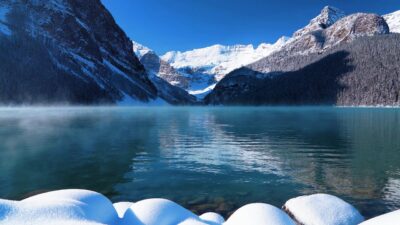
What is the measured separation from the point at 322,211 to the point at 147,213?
267 inches

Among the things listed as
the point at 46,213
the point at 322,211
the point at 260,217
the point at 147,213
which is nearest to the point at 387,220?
the point at 260,217

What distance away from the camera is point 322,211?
13.2 metres

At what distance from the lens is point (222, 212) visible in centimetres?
1717

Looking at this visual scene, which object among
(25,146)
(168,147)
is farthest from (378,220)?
(25,146)

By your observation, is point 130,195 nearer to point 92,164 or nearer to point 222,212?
point 222,212

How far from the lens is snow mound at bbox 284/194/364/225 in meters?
12.7

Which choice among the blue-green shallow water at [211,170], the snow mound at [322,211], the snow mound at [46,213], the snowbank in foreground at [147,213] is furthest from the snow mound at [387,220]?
the blue-green shallow water at [211,170]

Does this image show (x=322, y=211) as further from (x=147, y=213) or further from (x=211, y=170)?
(x=211, y=170)

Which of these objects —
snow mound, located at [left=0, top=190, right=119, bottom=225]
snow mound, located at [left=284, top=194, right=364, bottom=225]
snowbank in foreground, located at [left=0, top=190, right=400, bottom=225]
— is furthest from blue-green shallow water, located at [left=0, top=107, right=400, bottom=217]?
snow mound, located at [left=0, top=190, right=119, bottom=225]

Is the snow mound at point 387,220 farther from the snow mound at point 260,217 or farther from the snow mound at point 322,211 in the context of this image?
the snow mound at point 322,211

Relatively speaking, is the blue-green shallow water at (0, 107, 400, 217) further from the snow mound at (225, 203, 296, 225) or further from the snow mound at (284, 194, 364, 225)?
the snow mound at (225, 203, 296, 225)

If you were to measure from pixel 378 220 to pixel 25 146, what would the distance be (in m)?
36.2

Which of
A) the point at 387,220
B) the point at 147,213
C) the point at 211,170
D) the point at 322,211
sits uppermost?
the point at 387,220

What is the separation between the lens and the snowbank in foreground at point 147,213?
7762 millimetres
